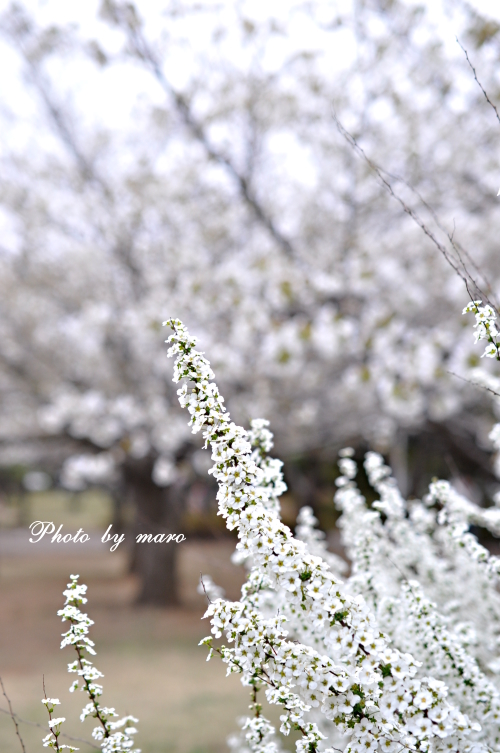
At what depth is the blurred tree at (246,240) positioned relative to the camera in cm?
750

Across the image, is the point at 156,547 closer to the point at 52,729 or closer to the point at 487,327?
the point at 52,729

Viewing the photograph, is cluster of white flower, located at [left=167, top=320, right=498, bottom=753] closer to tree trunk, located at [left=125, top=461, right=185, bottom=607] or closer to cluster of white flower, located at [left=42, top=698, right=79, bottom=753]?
cluster of white flower, located at [left=42, top=698, right=79, bottom=753]

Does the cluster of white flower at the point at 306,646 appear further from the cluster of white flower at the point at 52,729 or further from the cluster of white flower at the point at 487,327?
the cluster of white flower at the point at 487,327

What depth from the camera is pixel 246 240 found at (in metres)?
10.1

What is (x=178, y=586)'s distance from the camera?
11500 mm

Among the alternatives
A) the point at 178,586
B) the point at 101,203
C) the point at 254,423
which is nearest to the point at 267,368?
the point at 101,203

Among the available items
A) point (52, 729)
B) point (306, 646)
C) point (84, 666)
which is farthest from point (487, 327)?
point (52, 729)

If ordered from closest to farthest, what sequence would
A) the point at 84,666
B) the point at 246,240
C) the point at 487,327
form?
the point at 487,327 < the point at 84,666 < the point at 246,240

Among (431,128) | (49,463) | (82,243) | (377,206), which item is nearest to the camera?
(431,128)

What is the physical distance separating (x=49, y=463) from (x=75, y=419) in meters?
5.97

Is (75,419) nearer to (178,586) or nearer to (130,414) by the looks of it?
(130,414)

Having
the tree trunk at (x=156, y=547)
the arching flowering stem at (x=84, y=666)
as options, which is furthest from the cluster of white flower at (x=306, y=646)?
the tree trunk at (x=156, y=547)

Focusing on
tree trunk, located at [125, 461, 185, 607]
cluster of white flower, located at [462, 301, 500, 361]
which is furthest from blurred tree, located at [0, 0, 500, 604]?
cluster of white flower, located at [462, 301, 500, 361]

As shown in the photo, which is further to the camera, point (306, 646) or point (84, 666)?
point (84, 666)
